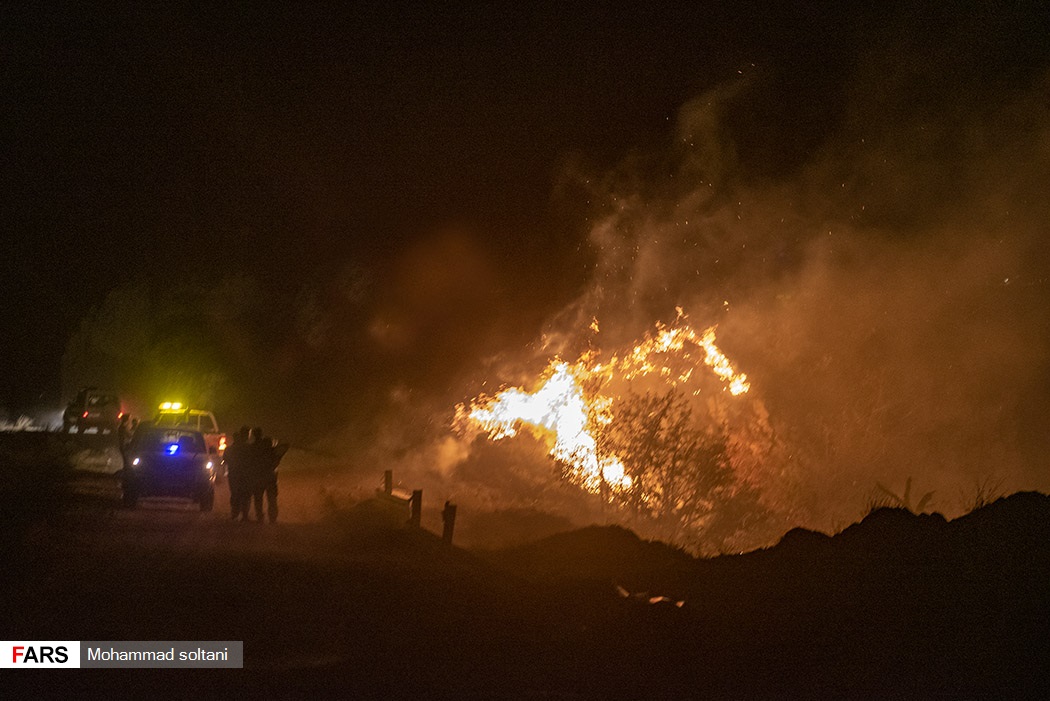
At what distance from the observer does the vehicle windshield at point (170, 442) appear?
18594 millimetres

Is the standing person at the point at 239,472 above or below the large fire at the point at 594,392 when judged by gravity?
below

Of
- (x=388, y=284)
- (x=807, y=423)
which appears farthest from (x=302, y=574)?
(x=388, y=284)

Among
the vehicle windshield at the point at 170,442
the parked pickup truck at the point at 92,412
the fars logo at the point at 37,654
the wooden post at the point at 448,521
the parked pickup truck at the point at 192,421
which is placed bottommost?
the fars logo at the point at 37,654

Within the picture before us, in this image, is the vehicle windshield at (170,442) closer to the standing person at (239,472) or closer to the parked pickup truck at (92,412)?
the standing person at (239,472)

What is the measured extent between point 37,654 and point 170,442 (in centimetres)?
1064

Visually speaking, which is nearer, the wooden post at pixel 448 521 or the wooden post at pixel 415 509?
the wooden post at pixel 448 521

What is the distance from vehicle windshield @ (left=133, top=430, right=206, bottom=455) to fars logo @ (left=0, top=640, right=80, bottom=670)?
34.0 feet

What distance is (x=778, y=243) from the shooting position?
27609 millimetres

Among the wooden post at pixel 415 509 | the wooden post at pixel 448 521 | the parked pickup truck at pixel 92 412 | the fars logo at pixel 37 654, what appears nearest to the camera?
the fars logo at pixel 37 654

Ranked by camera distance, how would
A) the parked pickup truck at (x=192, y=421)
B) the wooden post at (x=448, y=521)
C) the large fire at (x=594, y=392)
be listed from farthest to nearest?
the large fire at (x=594, y=392)
the parked pickup truck at (x=192, y=421)
the wooden post at (x=448, y=521)

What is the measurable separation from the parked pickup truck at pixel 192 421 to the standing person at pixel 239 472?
2846 millimetres

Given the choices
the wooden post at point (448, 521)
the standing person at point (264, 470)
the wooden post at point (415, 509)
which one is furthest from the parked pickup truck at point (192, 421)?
the wooden post at point (448, 521)

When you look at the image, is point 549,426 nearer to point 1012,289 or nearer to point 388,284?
point 1012,289

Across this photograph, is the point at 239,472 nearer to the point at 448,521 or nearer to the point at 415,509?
the point at 415,509
